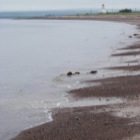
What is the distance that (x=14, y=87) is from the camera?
25453mm

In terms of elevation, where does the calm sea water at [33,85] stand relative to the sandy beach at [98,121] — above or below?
below

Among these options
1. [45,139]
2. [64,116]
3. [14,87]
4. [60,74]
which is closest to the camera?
[45,139]

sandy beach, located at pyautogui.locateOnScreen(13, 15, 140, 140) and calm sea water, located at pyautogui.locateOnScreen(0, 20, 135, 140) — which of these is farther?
calm sea water, located at pyautogui.locateOnScreen(0, 20, 135, 140)

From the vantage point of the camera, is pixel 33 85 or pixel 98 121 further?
pixel 33 85

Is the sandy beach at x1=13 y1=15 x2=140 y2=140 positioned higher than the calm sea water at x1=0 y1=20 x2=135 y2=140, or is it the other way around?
the sandy beach at x1=13 y1=15 x2=140 y2=140

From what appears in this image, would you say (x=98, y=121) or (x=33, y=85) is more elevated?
(x=98, y=121)

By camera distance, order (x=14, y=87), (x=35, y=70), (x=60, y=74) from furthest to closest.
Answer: (x=35, y=70) < (x=60, y=74) < (x=14, y=87)

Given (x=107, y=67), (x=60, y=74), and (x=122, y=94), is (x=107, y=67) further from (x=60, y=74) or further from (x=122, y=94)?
(x=122, y=94)

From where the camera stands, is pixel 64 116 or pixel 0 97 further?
pixel 0 97

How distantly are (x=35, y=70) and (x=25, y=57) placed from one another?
36.2 feet

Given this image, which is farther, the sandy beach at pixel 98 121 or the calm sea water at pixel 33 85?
the calm sea water at pixel 33 85

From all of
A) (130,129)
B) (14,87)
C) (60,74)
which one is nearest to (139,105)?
(130,129)

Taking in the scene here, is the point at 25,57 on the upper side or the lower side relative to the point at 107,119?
lower

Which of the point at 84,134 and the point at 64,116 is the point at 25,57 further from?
the point at 84,134
